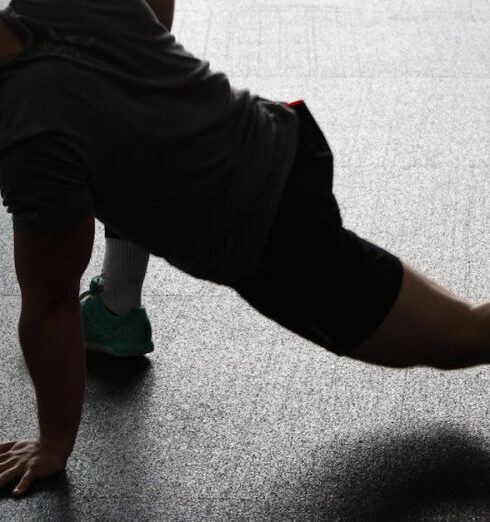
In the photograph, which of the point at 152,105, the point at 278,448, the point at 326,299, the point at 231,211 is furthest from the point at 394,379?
the point at 152,105

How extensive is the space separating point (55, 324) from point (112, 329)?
1.45 feet

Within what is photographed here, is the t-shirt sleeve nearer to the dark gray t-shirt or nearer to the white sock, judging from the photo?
the dark gray t-shirt

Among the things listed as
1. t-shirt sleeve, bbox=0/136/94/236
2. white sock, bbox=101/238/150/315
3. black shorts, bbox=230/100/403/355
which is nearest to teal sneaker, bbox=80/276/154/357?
white sock, bbox=101/238/150/315

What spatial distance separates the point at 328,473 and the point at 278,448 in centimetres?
9

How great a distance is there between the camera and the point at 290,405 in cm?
172

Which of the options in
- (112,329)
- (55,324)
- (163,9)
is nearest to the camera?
(55,324)

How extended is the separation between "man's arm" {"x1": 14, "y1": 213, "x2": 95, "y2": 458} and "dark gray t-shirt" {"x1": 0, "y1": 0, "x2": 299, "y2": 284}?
0.04 metres

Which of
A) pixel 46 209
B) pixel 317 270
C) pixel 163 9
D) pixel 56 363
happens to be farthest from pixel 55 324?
pixel 163 9

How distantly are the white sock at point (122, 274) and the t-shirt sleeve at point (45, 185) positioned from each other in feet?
1.68

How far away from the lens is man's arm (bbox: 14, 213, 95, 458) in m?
1.30

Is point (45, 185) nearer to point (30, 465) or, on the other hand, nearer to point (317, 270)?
point (317, 270)

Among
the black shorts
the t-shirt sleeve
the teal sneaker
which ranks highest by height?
the t-shirt sleeve

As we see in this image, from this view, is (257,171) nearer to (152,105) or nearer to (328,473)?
(152,105)

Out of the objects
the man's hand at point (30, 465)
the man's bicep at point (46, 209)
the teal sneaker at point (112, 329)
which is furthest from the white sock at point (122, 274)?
the man's bicep at point (46, 209)
